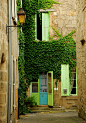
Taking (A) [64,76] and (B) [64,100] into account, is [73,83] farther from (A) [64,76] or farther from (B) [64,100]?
(B) [64,100]

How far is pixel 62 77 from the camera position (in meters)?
13.5

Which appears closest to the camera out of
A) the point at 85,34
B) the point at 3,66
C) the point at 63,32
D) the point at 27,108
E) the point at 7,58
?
the point at 3,66

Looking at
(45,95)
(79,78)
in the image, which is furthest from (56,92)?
(79,78)

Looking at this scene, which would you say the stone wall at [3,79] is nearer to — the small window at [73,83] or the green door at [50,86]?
the green door at [50,86]

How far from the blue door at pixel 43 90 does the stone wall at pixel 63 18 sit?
2.76 m

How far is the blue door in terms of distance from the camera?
1352 cm

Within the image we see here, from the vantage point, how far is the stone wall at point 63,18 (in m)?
13.7

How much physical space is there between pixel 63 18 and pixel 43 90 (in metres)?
4.63

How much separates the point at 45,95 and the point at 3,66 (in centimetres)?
785

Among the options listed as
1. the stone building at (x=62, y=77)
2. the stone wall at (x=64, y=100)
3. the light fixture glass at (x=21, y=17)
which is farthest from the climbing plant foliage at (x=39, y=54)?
the light fixture glass at (x=21, y=17)

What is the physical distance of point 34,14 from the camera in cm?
1360

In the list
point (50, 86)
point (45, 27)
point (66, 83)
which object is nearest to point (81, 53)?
Answer: point (66, 83)

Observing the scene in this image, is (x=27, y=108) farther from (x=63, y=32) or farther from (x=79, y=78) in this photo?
(x=63, y=32)

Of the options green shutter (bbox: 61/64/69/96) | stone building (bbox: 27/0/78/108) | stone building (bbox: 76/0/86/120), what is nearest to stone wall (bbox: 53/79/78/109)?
stone building (bbox: 27/0/78/108)
